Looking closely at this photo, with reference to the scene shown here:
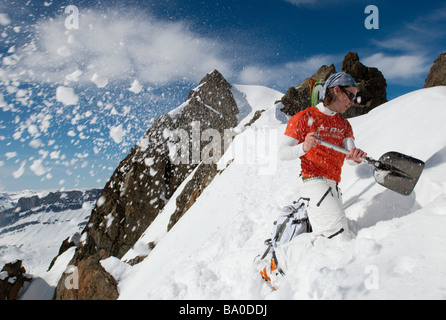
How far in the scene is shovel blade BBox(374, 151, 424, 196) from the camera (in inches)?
119

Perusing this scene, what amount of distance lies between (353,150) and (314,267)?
162cm

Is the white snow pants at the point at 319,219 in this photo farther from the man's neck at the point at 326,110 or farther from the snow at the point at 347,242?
the man's neck at the point at 326,110

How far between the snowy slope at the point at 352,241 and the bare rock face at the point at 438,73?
1120cm

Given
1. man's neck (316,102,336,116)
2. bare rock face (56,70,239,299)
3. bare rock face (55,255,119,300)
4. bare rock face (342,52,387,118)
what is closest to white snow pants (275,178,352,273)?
man's neck (316,102,336,116)

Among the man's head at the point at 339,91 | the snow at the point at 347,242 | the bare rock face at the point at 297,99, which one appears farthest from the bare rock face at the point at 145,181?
the man's head at the point at 339,91

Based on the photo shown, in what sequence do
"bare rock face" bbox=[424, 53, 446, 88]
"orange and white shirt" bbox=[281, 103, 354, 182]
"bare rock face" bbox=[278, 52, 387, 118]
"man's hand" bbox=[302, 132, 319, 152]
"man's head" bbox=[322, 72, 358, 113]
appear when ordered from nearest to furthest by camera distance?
"man's hand" bbox=[302, 132, 319, 152] < "man's head" bbox=[322, 72, 358, 113] < "orange and white shirt" bbox=[281, 103, 354, 182] < "bare rock face" bbox=[424, 53, 446, 88] < "bare rock face" bbox=[278, 52, 387, 118]

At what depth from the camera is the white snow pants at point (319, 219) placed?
108 inches

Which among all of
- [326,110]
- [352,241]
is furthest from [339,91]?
[352,241]

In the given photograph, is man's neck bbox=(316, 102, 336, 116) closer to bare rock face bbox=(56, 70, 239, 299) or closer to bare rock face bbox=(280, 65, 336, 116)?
bare rock face bbox=(280, 65, 336, 116)

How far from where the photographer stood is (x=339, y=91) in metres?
3.17

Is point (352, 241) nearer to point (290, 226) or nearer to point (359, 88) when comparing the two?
point (290, 226)

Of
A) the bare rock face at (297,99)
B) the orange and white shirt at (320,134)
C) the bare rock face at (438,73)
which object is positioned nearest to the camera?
the orange and white shirt at (320,134)

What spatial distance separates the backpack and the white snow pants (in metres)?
0.18
